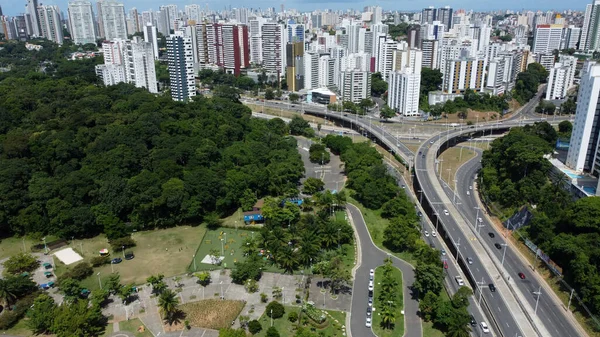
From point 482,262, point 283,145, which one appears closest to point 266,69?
point 283,145

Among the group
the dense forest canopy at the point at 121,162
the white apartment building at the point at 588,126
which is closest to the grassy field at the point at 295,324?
the dense forest canopy at the point at 121,162

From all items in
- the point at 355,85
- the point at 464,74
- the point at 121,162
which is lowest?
the point at 121,162

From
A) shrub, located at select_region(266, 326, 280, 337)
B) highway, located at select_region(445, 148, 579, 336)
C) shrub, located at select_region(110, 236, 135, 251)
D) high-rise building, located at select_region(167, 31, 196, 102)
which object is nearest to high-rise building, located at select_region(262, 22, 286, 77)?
high-rise building, located at select_region(167, 31, 196, 102)

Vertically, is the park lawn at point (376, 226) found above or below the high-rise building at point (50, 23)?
below

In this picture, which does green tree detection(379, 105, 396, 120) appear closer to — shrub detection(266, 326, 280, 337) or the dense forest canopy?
the dense forest canopy

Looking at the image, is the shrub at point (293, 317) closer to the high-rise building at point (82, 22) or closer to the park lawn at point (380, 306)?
the park lawn at point (380, 306)

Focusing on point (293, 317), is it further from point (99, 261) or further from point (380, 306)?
point (99, 261)

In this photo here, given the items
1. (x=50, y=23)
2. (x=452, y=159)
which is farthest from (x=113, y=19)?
(x=452, y=159)
